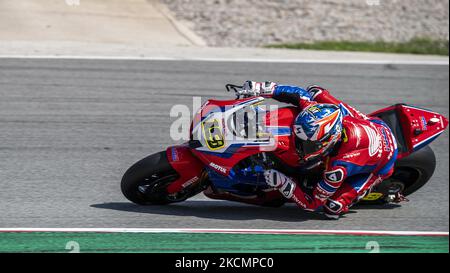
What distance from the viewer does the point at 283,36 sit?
1390 cm

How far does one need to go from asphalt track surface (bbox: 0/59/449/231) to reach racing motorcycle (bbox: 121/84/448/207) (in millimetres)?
208

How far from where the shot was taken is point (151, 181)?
6730 millimetres

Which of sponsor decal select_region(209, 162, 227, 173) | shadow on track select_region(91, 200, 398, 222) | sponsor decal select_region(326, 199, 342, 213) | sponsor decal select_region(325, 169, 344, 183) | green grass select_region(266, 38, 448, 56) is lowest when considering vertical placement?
shadow on track select_region(91, 200, 398, 222)

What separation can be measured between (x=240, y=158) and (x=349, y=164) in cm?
94

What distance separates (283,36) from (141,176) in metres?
7.67

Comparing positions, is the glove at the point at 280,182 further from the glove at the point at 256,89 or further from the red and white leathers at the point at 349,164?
the glove at the point at 256,89

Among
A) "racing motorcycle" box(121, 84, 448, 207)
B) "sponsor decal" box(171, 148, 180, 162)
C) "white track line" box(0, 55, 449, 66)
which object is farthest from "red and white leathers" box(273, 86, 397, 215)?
"white track line" box(0, 55, 449, 66)

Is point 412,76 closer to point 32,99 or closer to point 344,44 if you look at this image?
point 344,44

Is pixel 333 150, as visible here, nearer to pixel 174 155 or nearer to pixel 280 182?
pixel 280 182

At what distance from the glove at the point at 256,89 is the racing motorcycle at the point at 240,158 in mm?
78

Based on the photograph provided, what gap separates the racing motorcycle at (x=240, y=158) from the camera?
6.37m

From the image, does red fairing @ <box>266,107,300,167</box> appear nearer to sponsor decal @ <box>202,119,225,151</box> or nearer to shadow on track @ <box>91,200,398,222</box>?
sponsor decal @ <box>202,119,225,151</box>

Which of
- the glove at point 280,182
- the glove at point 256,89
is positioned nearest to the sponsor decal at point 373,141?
the glove at point 280,182

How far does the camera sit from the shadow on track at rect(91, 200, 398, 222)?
700 cm
